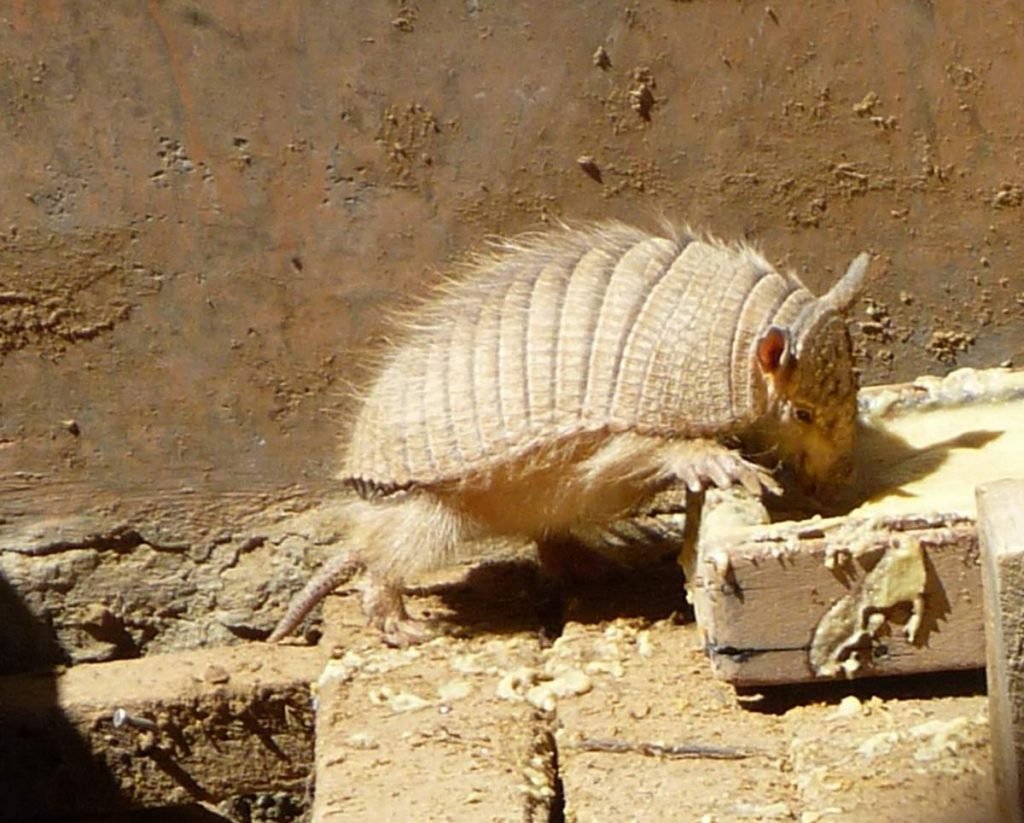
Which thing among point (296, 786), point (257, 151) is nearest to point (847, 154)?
point (257, 151)

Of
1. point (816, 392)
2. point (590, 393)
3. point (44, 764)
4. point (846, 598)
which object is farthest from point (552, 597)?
point (44, 764)

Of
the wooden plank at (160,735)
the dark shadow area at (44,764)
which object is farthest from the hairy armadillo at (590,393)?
the dark shadow area at (44,764)

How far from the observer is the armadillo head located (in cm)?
367

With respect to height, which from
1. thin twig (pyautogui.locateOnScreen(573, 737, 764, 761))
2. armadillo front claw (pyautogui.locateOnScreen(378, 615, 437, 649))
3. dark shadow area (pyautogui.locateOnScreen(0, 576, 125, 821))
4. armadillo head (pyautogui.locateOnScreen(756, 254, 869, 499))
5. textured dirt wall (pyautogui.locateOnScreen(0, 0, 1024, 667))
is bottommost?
dark shadow area (pyautogui.locateOnScreen(0, 576, 125, 821))

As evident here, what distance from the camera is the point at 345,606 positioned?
171 inches

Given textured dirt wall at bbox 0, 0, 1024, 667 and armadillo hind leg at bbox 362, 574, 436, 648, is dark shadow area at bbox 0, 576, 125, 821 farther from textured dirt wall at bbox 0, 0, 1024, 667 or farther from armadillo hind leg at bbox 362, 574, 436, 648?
armadillo hind leg at bbox 362, 574, 436, 648

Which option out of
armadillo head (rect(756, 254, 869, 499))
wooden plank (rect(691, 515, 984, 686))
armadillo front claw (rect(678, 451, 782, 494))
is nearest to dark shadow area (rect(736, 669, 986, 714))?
wooden plank (rect(691, 515, 984, 686))

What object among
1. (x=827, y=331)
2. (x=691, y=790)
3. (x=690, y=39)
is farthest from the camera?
(x=690, y=39)

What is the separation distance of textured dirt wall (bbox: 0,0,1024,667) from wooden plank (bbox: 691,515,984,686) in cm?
122

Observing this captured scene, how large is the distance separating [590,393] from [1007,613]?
1546 mm

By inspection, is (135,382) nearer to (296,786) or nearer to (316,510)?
(316,510)

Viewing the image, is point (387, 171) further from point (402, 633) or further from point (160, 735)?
point (160, 735)

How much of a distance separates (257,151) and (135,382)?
2.28 feet

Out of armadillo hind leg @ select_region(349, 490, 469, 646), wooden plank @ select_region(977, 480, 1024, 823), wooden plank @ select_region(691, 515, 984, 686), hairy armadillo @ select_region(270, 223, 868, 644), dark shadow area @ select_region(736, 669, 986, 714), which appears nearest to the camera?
wooden plank @ select_region(977, 480, 1024, 823)
